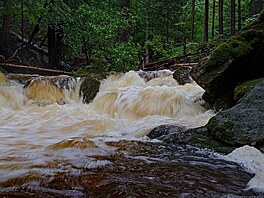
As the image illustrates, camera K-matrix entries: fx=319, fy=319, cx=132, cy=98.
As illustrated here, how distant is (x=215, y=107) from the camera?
6926mm

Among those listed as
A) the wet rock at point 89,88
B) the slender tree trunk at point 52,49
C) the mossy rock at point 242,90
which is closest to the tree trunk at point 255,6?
the slender tree trunk at point 52,49

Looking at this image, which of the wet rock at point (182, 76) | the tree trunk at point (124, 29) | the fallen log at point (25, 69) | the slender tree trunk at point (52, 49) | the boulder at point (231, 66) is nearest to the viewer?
the boulder at point (231, 66)

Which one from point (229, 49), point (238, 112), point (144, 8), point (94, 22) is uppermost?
point (144, 8)

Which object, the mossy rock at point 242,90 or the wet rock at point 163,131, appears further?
the mossy rock at point 242,90

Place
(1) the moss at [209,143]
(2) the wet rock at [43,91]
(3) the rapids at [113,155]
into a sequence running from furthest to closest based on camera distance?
1. (2) the wet rock at [43,91]
2. (1) the moss at [209,143]
3. (3) the rapids at [113,155]

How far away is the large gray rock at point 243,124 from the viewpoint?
4246mm

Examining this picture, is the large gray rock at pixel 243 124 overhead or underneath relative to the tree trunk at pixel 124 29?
underneath

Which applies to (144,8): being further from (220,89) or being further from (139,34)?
(220,89)

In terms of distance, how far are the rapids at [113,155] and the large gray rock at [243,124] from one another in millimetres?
474

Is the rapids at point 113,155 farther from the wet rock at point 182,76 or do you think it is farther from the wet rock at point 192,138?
the wet rock at point 182,76

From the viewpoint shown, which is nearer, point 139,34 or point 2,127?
point 2,127

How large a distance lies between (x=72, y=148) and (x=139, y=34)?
867 inches

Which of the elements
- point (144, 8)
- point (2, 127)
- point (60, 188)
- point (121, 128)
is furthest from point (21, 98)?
point (144, 8)

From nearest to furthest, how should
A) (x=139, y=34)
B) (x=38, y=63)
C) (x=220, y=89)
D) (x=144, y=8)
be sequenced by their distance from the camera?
(x=220, y=89)
(x=38, y=63)
(x=144, y=8)
(x=139, y=34)
